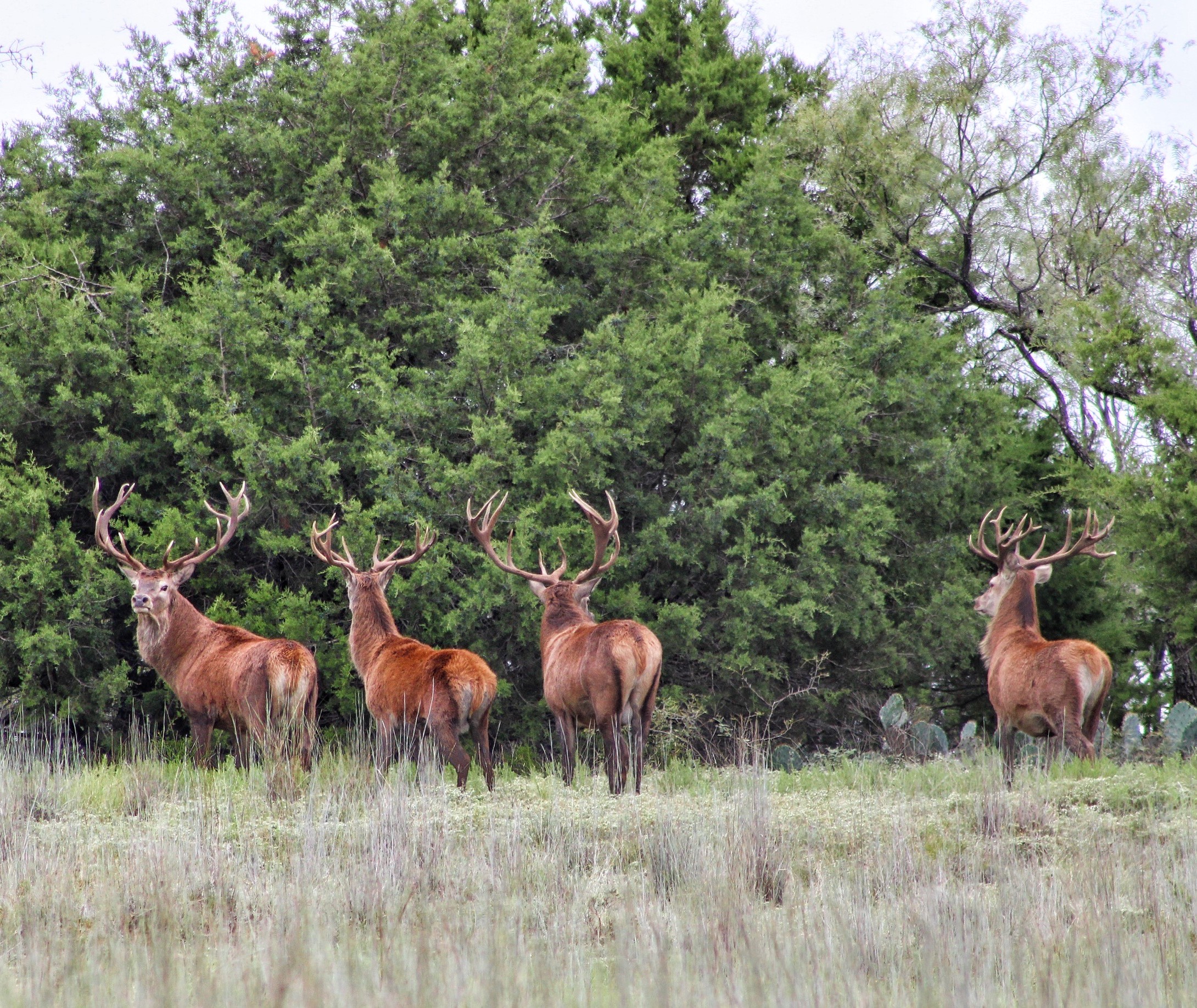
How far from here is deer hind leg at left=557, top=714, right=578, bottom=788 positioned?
8555 millimetres

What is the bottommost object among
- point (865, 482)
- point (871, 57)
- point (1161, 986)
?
point (1161, 986)

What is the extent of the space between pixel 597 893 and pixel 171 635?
16.8 feet

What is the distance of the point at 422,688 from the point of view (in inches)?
321

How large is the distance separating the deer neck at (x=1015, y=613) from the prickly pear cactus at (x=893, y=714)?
6.65ft

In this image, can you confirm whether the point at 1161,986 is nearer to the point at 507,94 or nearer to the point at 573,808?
the point at 573,808

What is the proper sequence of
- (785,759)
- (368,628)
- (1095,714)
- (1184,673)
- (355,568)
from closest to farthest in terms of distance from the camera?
(1095,714) < (368,628) < (355,568) < (785,759) < (1184,673)

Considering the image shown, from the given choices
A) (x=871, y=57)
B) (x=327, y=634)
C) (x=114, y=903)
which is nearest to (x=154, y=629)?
(x=327, y=634)

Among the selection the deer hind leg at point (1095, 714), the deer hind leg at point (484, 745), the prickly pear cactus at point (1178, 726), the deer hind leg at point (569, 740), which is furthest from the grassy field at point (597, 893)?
the prickly pear cactus at point (1178, 726)

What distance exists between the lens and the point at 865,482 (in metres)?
15.3

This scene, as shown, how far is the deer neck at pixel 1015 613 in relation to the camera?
9406 millimetres

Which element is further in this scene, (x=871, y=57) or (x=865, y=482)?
(x=871, y=57)

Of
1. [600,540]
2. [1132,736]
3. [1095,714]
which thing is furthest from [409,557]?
[1132,736]

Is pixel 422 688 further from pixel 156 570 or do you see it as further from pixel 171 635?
pixel 156 570

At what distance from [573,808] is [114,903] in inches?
105
